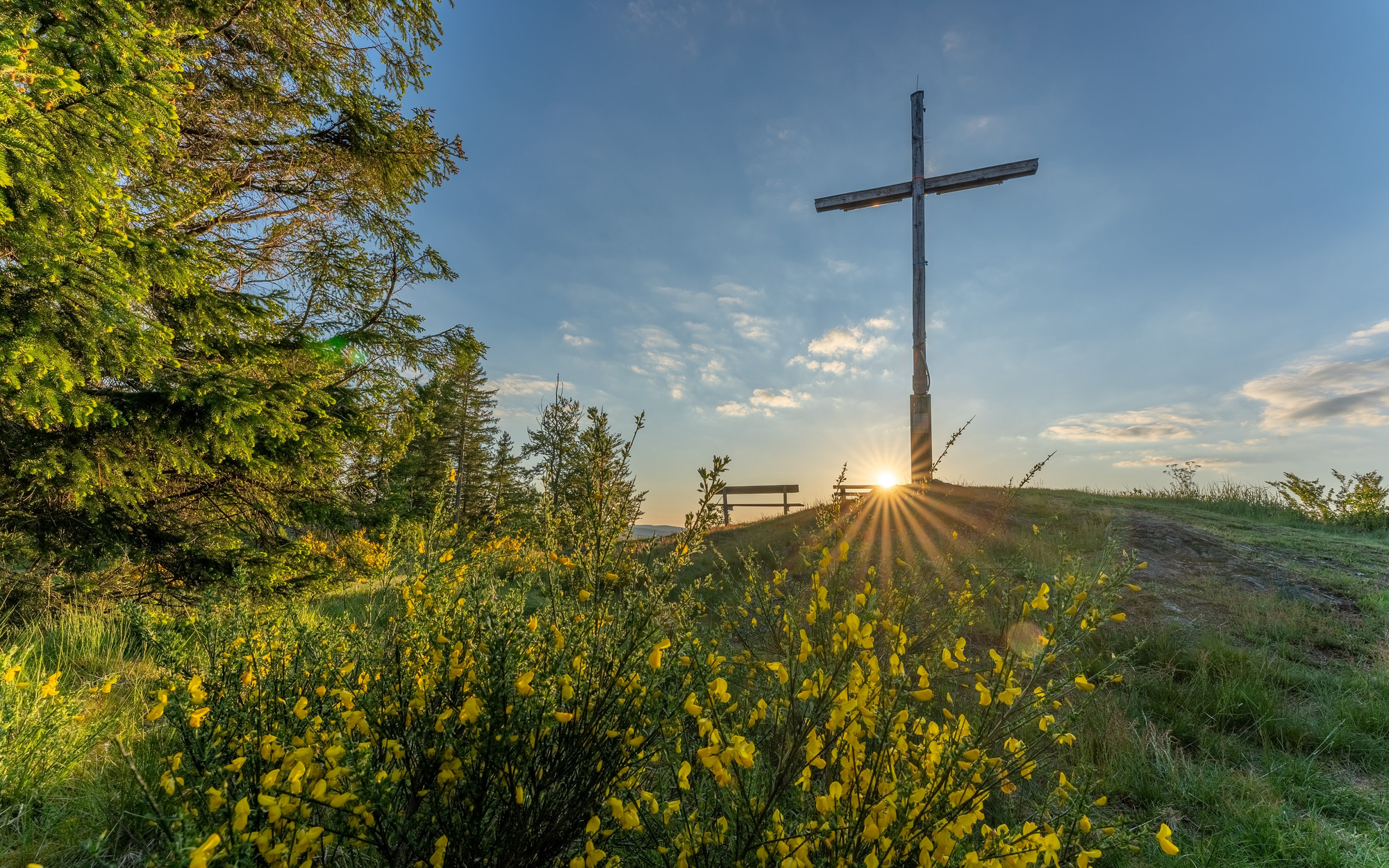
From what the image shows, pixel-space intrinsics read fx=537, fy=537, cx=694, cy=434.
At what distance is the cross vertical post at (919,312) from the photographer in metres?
8.20

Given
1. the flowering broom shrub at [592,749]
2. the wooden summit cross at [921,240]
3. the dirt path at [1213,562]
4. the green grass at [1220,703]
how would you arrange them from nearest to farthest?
1. the flowering broom shrub at [592,749]
2. the green grass at [1220,703]
3. the dirt path at [1213,562]
4. the wooden summit cross at [921,240]

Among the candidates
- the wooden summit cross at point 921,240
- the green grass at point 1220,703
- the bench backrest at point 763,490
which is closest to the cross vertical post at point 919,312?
the wooden summit cross at point 921,240

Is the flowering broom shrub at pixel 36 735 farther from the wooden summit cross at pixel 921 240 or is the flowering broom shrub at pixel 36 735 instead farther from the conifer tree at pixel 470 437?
the conifer tree at pixel 470 437

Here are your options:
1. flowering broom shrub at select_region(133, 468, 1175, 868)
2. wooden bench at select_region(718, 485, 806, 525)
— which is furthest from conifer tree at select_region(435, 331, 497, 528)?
flowering broom shrub at select_region(133, 468, 1175, 868)

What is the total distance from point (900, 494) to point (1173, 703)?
4.92 m

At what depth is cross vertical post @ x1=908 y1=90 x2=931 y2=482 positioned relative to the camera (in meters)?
8.20

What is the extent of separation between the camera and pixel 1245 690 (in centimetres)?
366

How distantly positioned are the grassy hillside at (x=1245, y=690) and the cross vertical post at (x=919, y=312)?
1.17 m

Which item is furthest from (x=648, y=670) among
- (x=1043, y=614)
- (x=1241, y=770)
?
(x=1043, y=614)

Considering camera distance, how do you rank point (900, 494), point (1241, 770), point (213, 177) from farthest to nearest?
1. point (900, 494)
2. point (213, 177)
3. point (1241, 770)

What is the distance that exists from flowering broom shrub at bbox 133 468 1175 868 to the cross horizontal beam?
27.0 feet

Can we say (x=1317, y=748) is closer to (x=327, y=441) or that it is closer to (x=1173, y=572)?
(x=1173, y=572)

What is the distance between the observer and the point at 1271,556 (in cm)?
639

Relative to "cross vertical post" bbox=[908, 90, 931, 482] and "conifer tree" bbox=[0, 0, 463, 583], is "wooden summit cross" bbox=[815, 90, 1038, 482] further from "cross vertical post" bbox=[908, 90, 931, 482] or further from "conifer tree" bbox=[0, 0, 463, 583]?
"conifer tree" bbox=[0, 0, 463, 583]
